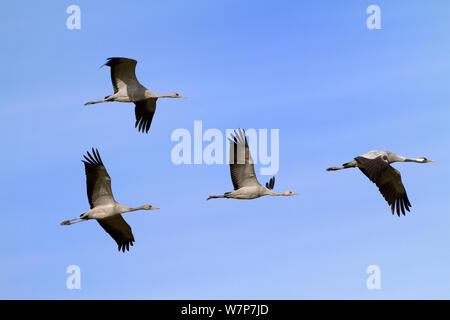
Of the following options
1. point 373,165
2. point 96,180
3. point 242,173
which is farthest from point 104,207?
point 373,165

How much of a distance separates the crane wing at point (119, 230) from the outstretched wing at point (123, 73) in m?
→ 3.80

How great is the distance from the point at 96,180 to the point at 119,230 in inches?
72.4

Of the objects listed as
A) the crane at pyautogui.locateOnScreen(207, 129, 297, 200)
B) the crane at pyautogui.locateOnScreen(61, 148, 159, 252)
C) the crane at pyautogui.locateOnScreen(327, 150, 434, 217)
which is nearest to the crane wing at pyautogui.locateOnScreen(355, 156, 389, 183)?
the crane at pyautogui.locateOnScreen(327, 150, 434, 217)

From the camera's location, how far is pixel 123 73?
24641 mm

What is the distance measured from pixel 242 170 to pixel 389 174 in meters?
4.32

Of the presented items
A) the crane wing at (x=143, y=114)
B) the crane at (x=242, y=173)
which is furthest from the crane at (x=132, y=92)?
Result: the crane at (x=242, y=173)

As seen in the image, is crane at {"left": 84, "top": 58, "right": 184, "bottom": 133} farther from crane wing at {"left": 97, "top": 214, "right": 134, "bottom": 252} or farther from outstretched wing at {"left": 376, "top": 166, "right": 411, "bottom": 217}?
outstretched wing at {"left": 376, "top": 166, "right": 411, "bottom": 217}

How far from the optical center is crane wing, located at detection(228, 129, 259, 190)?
22.7 meters

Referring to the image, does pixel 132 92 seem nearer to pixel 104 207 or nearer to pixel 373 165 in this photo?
pixel 104 207

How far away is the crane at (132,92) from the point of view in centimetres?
2441

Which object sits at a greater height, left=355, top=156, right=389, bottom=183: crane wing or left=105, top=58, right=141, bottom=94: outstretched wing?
left=105, top=58, right=141, bottom=94: outstretched wing

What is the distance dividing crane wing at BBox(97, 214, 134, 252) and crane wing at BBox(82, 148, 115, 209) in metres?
0.89

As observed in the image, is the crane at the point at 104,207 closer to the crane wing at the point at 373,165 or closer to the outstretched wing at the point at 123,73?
the outstretched wing at the point at 123,73
